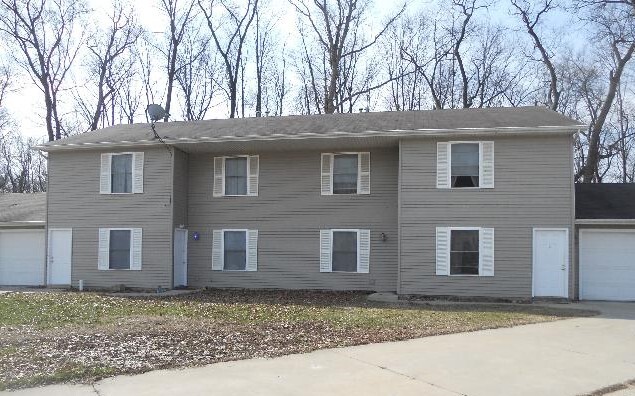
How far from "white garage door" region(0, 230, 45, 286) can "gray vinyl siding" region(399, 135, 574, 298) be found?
1347cm

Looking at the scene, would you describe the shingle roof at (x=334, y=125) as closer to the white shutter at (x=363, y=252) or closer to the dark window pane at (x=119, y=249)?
the dark window pane at (x=119, y=249)

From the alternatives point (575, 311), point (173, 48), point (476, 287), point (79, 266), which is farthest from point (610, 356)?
point (173, 48)

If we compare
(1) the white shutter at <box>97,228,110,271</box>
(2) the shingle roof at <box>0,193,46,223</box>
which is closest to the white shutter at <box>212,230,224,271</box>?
(1) the white shutter at <box>97,228,110,271</box>

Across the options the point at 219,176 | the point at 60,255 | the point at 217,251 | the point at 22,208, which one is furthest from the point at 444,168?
the point at 22,208

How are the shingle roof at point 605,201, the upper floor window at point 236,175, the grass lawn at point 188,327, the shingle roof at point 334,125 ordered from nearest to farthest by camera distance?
the grass lawn at point 188,327, the shingle roof at point 334,125, the shingle roof at point 605,201, the upper floor window at point 236,175

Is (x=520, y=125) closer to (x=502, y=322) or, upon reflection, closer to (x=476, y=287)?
(x=476, y=287)

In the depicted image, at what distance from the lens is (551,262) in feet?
55.0

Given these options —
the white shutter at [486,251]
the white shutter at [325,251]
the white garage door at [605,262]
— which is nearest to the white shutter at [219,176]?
the white shutter at [325,251]

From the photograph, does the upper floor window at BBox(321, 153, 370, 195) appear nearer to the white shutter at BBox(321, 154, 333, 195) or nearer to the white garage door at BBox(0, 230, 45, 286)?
the white shutter at BBox(321, 154, 333, 195)

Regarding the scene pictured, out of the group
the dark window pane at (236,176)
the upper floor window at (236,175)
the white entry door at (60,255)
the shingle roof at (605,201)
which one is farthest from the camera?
the white entry door at (60,255)

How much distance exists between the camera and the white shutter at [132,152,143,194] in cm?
1969

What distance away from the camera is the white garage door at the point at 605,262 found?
17.1 meters

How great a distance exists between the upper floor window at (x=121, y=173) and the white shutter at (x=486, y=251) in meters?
11.1

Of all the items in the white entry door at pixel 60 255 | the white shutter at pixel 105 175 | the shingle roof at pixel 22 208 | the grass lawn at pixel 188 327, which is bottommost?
the grass lawn at pixel 188 327
